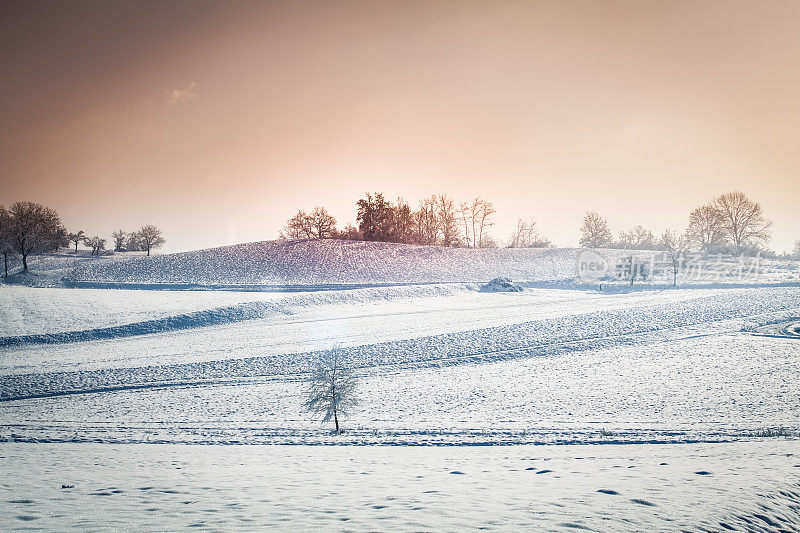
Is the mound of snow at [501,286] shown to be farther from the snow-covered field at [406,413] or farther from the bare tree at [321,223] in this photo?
the bare tree at [321,223]

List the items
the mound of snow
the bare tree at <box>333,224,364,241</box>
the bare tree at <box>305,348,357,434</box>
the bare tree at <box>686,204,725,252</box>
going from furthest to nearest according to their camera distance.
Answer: the bare tree at <box>333,224,364,241</box>
the bare tree at <box>686,204,725,252</box>
the mound of snow
the bare tree at <box>305,348,357,434</box>

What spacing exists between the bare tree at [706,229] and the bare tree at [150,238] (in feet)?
368

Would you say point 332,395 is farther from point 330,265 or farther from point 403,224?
point 403,224

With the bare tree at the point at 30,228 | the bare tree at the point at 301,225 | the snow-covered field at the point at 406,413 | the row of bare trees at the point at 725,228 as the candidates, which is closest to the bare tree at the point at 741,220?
the row of bare trees at the point at 725,228

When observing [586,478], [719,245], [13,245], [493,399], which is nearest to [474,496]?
[586,478]

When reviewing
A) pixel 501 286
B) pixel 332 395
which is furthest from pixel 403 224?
pixel 332 395

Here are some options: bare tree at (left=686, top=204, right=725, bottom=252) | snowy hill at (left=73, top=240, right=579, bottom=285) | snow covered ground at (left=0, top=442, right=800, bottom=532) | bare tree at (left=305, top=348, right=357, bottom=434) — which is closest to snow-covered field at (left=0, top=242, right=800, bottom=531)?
snow covered ground at (left=0, top=442, right=800, bottom=532)

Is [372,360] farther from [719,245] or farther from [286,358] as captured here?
[719,245]

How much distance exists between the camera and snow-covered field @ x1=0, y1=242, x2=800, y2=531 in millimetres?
6371

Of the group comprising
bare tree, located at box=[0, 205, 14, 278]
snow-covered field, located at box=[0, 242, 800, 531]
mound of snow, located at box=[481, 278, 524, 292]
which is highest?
bare tree, located at box=[0, 205, 14, 278]

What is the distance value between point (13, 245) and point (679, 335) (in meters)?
76.1

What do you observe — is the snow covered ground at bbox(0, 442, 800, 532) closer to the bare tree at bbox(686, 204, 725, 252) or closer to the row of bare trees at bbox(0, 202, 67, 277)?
the row of bare trees at bbox(0, 202, 67, 277)

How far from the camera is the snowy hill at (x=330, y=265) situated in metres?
58.1

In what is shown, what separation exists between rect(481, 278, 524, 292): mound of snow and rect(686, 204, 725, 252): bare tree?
46046 mm
